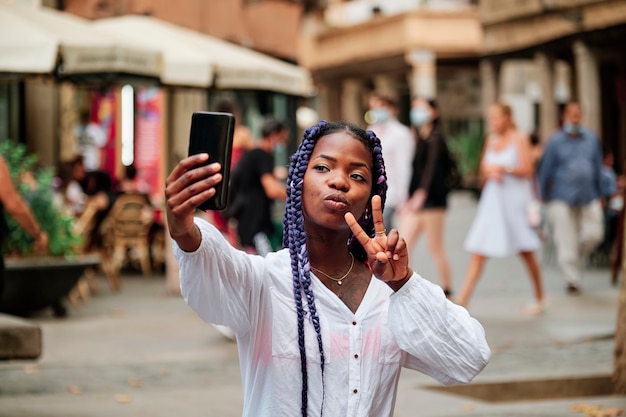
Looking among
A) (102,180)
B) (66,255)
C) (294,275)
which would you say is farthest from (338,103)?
(294,275)

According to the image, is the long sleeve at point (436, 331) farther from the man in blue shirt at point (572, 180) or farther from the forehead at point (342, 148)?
the man in blue shirt at point (572, 180)

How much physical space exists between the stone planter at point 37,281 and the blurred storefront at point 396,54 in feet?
104

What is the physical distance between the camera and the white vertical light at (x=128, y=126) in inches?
938

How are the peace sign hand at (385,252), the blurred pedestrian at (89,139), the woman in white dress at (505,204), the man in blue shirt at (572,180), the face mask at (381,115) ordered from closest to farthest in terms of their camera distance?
the peace sign hand at (385,252) → the woman in white dress at (505,204) → the face mask at (381,115) → the man in blue shirt at (572,180) → the blurred pedestrian at (89,139)

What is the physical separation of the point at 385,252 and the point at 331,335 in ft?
1.16

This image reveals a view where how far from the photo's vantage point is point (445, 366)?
10.6 feet

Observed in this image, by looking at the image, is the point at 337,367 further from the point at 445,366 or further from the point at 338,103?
the point at 338,103

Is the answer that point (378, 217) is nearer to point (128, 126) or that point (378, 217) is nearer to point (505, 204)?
point (505, 204)

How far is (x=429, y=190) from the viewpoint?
12.5 metres

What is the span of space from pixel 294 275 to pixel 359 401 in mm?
358

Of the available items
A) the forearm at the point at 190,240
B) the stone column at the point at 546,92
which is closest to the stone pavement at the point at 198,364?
the forearm at the point at 190,240

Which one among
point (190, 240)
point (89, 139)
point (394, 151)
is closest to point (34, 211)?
point (394, 151)

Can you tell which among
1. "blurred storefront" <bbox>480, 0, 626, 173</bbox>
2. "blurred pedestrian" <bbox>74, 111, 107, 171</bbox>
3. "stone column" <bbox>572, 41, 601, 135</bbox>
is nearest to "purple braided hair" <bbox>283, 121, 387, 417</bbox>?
"blurred pedestrian" <bbox>74, 111, 107, 171</bbox>

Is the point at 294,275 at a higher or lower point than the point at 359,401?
higher
